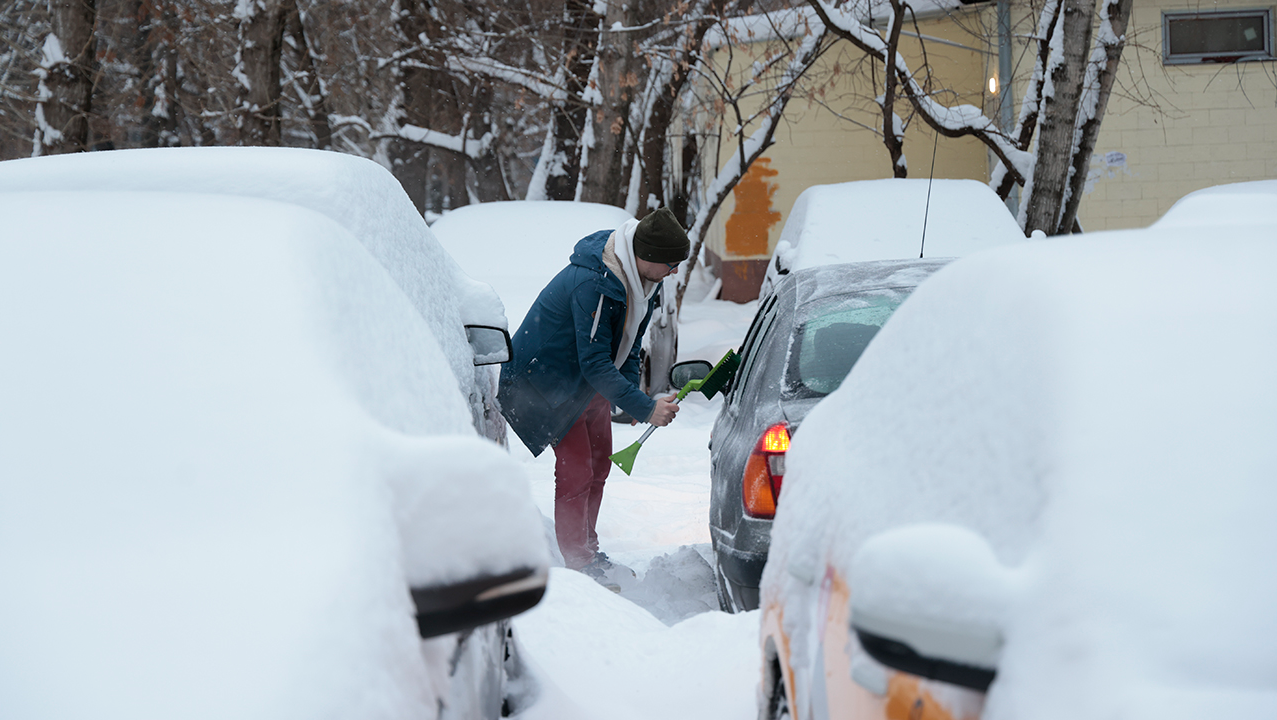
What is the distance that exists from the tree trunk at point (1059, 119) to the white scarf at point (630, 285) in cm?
506

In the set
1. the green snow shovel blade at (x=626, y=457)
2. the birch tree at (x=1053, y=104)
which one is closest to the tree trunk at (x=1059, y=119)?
the birch tree at (x=1053, y=104)

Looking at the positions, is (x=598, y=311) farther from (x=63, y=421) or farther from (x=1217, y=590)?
(x=1217, y=590)

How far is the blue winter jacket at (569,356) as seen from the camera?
4.72m

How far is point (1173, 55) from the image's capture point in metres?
14.2

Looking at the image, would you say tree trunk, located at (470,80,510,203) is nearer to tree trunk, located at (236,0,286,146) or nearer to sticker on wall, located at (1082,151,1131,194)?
tree trunk, located at (236,0,286,146)

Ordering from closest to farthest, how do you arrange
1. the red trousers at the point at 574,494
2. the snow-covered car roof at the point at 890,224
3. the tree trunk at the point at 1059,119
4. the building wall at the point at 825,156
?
the red trousers at the point at 574,494, the snow-covered car roof at the point at 890,224, the tree trunk at the point at 1059,119, the building wall at the point at 825,156

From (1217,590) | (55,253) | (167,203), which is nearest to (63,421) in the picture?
(55,253)

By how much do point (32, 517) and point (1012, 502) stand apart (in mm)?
1348

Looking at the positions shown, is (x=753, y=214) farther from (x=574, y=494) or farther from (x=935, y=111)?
(x=574, y=494)

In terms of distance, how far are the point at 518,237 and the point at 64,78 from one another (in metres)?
4.57

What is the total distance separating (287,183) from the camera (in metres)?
2.91

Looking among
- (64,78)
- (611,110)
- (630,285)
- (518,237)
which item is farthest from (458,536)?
(64,78)

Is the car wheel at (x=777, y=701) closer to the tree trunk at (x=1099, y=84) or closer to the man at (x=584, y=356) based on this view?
the man at (x=584, y=356)

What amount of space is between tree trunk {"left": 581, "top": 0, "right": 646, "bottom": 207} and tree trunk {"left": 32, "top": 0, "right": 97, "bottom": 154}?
4655mm
